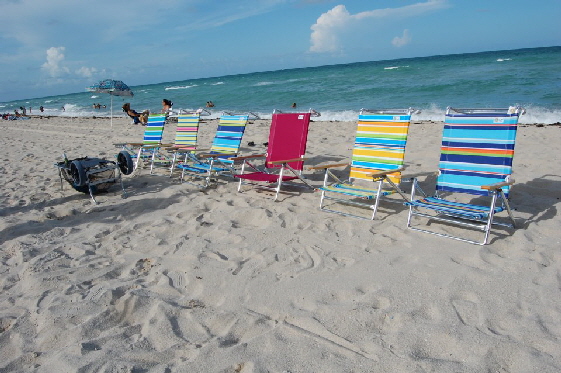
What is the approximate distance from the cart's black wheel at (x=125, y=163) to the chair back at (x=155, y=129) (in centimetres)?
170

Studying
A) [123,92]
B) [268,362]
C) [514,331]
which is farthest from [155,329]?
[123,92]

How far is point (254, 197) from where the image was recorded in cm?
503

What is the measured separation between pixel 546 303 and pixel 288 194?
309 centimetres

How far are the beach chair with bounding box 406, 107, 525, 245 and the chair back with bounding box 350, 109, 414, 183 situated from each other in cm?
43

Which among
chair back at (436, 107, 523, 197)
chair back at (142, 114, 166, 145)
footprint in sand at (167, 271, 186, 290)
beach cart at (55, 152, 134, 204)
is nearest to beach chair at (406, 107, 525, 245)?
chair back at (436, 107, 523, 197)

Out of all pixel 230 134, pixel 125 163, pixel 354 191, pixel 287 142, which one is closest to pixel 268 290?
pixel 354 191

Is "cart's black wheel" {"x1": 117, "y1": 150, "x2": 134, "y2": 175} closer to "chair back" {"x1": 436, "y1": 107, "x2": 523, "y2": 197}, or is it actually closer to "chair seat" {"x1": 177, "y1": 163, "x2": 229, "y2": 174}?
"chair seat" {"x1": 177, "y1": 163, "x2": 229, "y2": 174}

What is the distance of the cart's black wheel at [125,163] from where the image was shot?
5.39m

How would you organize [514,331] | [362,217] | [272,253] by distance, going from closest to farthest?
1. [514,331]
2. [272,253]
3. [362,217]

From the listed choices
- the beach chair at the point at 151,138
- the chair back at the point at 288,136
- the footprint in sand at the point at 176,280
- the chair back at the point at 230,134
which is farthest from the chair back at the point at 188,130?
the footprint in sand at the point at 176,280

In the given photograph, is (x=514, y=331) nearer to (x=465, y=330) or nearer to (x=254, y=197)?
(x=465, y=330)

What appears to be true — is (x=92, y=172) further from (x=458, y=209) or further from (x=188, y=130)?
(x=458, y=209)

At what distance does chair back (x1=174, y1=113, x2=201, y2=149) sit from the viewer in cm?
678

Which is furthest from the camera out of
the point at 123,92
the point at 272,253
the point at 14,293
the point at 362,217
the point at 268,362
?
the point at 123,92
